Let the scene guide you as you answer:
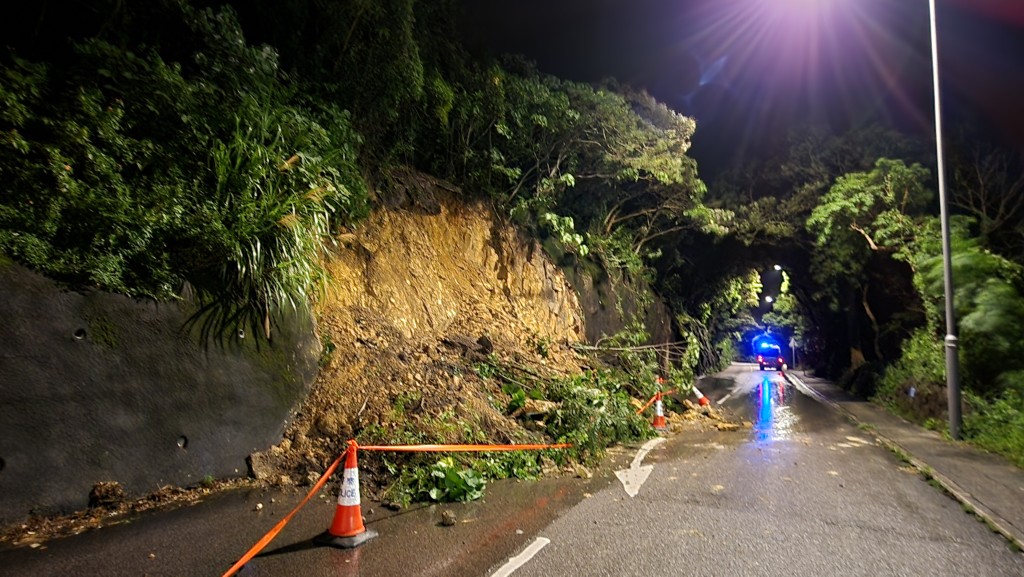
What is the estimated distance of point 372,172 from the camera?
33.9ft

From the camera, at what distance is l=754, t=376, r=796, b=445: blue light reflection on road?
1012 cm

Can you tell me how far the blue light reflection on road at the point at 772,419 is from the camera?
33.2ft

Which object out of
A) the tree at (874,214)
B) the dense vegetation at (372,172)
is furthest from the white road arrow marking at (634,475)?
the tree at (874,214)

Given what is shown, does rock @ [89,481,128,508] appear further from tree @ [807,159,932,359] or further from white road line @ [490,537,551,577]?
tree @ [807,159,932,359]

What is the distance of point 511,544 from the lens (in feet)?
14.3

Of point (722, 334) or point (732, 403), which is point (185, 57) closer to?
point (732, 403)

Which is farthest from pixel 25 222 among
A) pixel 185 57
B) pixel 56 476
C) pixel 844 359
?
pixel 844 359

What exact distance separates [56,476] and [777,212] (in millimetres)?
24052

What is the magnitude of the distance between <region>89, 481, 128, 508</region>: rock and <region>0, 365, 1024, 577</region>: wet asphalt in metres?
0.40

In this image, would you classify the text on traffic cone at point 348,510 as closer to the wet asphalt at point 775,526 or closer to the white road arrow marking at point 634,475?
the wet asphalt at point 775,526

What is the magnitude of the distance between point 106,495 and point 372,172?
22.8ft

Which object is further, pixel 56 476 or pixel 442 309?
pixel 442 309

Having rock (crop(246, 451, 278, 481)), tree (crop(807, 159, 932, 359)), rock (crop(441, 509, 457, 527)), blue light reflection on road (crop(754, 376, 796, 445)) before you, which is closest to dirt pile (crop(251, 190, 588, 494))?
rock (crop(246, 451, 278, 481))

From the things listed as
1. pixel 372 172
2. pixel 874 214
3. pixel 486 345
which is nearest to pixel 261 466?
pixel 486 345
